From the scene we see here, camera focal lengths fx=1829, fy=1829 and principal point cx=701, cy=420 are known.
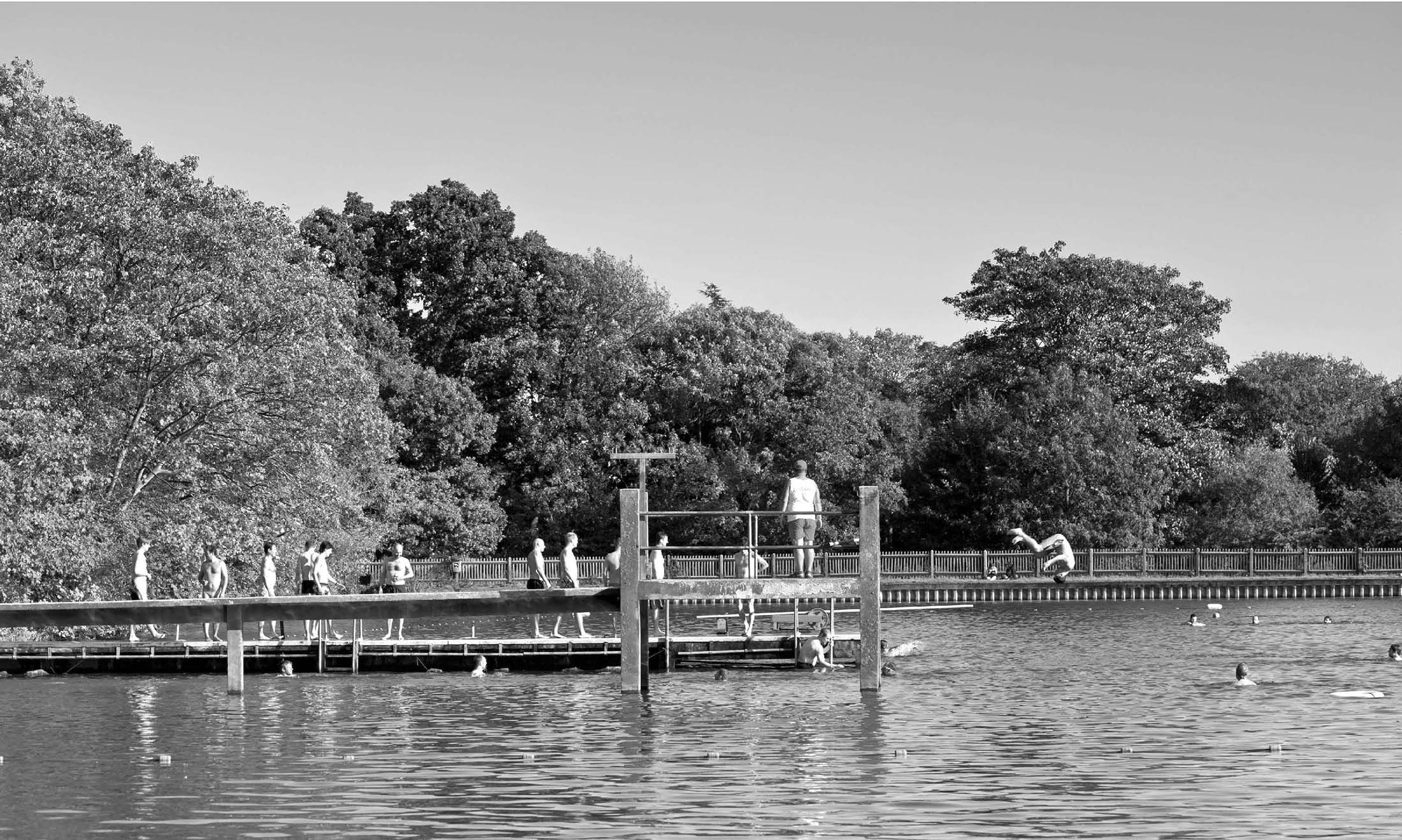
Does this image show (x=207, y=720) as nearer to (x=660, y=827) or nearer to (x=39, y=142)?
(x=660, y=827)

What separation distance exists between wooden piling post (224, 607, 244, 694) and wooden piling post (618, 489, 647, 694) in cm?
705

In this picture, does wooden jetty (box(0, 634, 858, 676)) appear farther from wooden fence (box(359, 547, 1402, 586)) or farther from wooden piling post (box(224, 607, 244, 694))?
wooden fence (box(359, 547, 1402, 586))

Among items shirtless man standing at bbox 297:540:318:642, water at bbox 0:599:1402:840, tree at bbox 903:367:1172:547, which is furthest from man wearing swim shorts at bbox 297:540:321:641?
tree at bbox 903:367:1172:547

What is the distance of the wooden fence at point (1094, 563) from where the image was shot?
77.4m

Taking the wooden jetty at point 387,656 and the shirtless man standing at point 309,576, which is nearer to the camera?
the shirtless man standing at point 309,576

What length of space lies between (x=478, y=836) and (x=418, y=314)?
7188 cm

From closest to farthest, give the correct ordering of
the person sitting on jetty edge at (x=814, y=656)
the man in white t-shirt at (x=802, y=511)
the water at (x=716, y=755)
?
the water at (x=716, y=755) < the man in white t-shirt at (x=802, y=511) < the person sitting on jetty edge at (x=814, y=656)

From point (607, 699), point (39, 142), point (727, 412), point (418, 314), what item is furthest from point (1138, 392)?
point (607, 699)

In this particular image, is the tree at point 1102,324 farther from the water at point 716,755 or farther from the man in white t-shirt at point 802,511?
the man in white t-shirt at point 802,511

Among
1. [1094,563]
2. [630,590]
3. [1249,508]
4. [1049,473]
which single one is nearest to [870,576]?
[630,590]

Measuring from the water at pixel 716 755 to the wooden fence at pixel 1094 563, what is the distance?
38.8m

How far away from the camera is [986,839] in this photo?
57.9 feet

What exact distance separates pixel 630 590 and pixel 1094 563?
52849 mm

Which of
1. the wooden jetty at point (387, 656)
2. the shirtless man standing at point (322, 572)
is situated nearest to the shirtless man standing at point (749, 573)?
the wooden jetty at point (387, 656)
